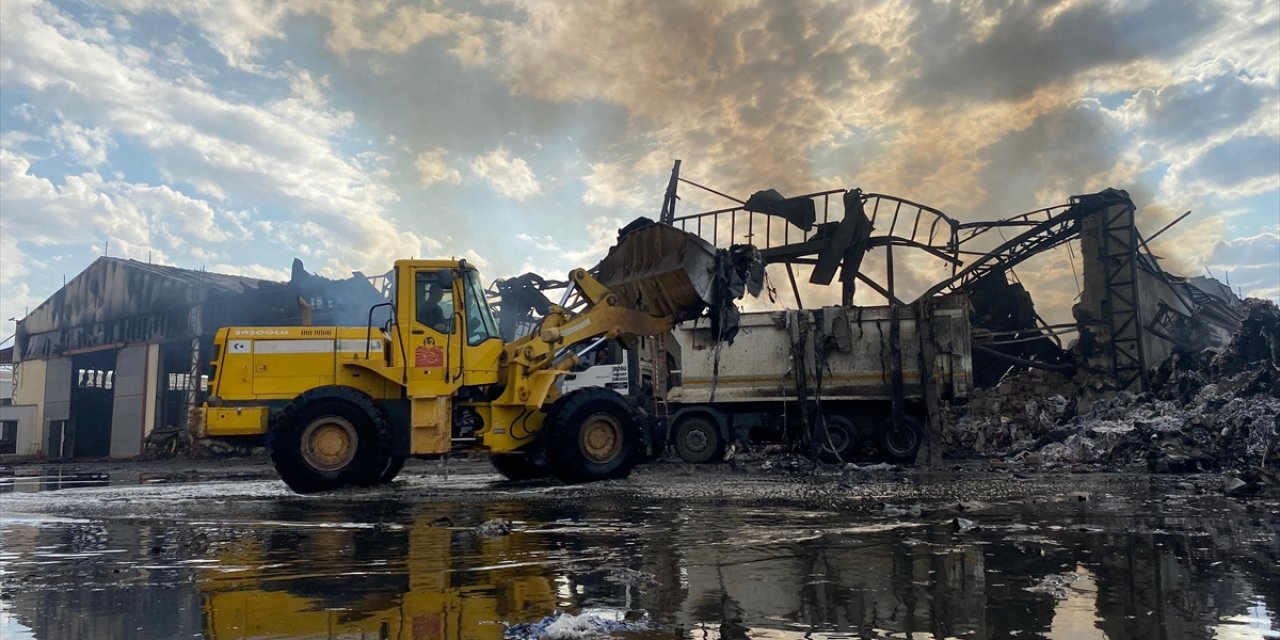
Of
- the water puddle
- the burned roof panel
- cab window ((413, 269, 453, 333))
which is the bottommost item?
the water puddle

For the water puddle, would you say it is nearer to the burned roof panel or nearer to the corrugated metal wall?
the burned roof panel

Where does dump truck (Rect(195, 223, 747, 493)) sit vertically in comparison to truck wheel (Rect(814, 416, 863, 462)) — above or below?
above

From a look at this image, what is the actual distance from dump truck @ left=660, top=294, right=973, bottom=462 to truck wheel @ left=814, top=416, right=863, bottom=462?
18mm

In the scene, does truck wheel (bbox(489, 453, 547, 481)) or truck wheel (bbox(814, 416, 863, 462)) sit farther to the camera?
truck wheel (bbox(814, 416, 863, 462))

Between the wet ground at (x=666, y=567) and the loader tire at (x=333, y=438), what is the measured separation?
1.33 m

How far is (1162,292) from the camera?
65.5ft

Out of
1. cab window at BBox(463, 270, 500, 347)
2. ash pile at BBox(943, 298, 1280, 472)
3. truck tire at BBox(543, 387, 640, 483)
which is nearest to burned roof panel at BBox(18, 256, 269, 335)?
cab window at BBox(463, 270, 500, 347)

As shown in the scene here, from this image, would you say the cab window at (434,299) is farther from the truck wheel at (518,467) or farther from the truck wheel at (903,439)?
the truck wheel at (903,439)

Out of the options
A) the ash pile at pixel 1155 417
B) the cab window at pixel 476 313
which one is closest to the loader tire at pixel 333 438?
the cab window at pixel 476 313

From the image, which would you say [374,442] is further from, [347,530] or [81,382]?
[81,382]

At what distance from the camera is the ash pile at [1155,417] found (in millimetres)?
11898

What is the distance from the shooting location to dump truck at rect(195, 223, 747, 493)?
9.86 m

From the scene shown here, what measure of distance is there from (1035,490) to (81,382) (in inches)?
1400

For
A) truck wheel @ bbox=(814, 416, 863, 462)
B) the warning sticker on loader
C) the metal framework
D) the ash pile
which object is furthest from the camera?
the metal framework
